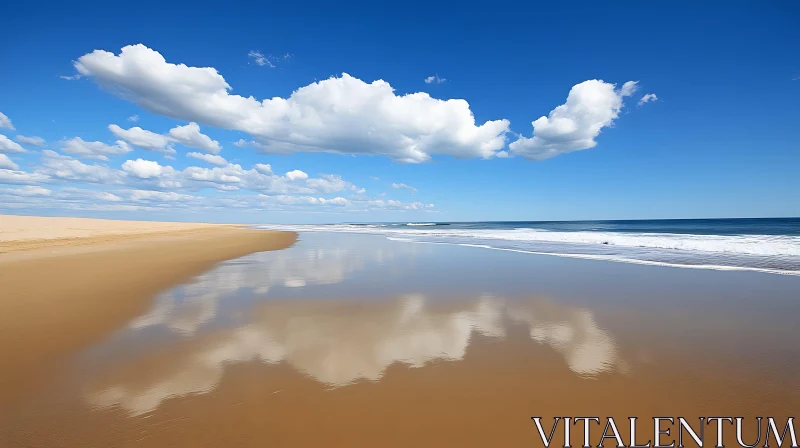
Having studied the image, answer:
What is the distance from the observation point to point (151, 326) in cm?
621

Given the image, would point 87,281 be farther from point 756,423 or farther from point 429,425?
point 756,423

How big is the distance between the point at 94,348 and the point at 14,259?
49.8 feet

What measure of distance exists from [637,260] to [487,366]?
14124 millimetres

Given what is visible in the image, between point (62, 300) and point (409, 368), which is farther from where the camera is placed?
point (62, 300)

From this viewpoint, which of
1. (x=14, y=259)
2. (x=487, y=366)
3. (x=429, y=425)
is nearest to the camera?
(x=429, y=425)

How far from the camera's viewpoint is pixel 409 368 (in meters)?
4.48

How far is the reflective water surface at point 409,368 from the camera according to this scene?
3.22 m

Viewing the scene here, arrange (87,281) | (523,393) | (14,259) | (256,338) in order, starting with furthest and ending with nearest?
(14,259)
(87,281)
(256,338)
(523,393)

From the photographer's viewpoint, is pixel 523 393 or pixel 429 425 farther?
pixel 523 393

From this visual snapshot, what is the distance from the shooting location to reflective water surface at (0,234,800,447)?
3.22m

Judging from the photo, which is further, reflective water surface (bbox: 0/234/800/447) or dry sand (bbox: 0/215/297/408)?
dry sand (bbox: 0/215/297/408)

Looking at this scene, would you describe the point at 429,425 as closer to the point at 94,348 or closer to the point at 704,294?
the point at 94,348

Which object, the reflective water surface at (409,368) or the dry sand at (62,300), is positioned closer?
the reflective water surface at (409,368)

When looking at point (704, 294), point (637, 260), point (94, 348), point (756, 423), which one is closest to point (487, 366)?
point (756, 423)
